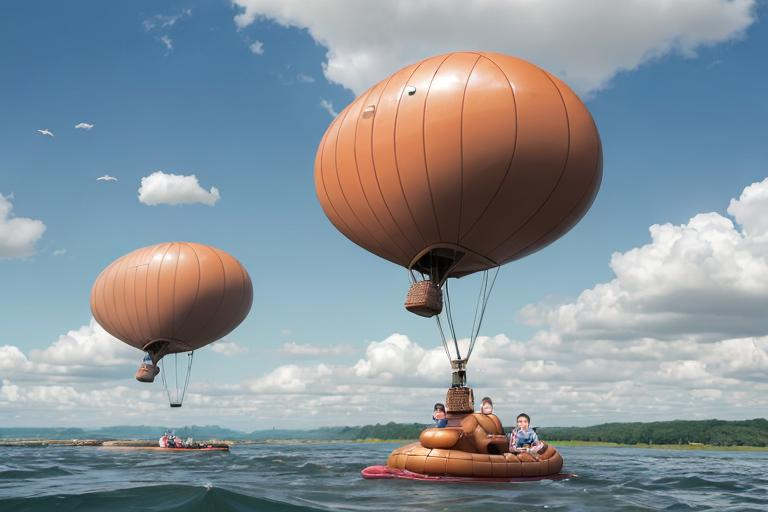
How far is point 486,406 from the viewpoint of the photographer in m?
19.0

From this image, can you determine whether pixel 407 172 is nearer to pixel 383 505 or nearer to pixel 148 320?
pixel 383 505

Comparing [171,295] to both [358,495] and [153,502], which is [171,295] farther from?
[153,502]

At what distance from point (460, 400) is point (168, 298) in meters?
23.5

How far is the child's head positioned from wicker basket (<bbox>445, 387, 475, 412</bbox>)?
0.27 m

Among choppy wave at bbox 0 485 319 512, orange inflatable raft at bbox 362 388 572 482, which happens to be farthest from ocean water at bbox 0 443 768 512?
orange inflatable raft at bbox 362 388 572 482

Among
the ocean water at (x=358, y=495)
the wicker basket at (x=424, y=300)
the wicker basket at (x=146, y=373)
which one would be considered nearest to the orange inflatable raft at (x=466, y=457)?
the ocean water at (x=358, y=495)

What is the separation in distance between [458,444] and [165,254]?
86.6 ft

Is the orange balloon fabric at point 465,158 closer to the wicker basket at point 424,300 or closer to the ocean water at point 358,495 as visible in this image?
A: the wicker basket at point 424,300

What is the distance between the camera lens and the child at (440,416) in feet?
61.3

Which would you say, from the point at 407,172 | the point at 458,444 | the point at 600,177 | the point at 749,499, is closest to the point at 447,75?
the point at 407,172

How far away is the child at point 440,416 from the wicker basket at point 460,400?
220 millimetres

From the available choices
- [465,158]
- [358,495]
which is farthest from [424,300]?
[358,495]

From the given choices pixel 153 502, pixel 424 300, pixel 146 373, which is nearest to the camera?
pixel 153 502

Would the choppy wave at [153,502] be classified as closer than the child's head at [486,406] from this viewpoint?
Yes
